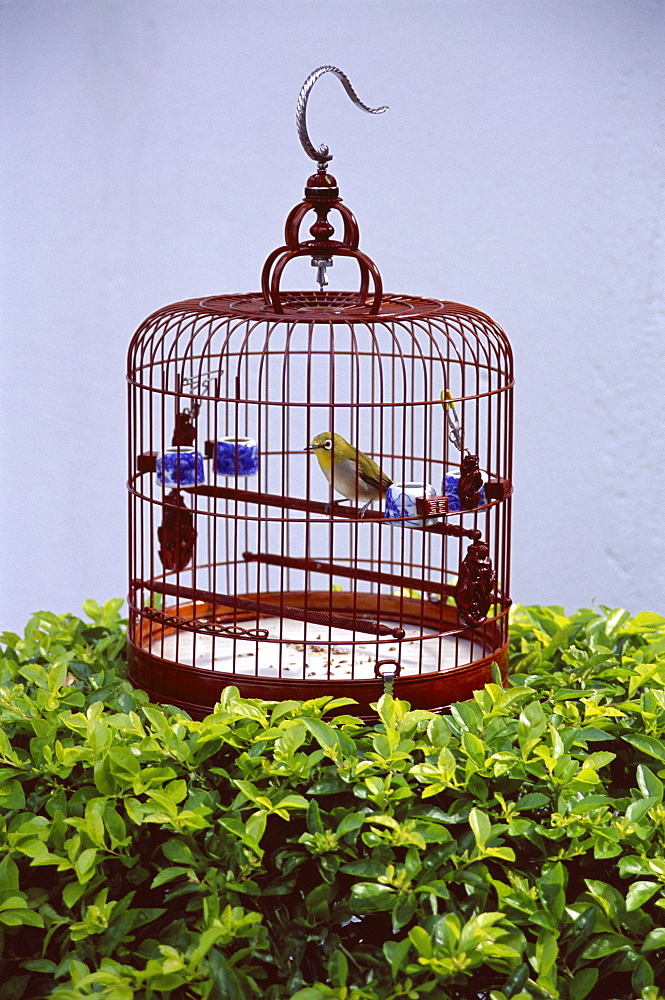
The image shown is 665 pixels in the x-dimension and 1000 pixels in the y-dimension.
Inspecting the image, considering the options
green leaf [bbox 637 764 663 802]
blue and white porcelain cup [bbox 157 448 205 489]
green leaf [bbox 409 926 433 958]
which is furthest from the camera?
blue and white porcelain cup [bbox 157 448 205 489]

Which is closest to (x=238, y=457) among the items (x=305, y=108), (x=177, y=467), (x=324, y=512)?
(x=177, y=467)

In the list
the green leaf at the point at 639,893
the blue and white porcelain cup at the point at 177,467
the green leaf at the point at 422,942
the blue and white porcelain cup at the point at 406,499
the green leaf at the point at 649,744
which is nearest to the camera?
the green leaf at the point at 422,942

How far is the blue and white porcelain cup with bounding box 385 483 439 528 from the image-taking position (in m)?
2.81

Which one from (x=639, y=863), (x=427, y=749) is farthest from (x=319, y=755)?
(x=639, y=863)

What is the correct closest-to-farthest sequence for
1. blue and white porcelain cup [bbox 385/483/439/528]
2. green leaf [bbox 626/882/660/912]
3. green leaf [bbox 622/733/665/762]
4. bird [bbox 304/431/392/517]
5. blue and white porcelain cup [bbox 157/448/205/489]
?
green leaf [bbox 626/882/660/912] → green leaf [bbox 622/733/665/762] → blue and white porcelain cup [bbox 385/483/439/528] → bird [bbox 304/431/392/517] → blue and white porcelain cup [bbox 157/448/205/489]

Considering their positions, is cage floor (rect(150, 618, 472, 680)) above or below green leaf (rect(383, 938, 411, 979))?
above

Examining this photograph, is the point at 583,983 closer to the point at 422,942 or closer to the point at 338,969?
the point at 422,942

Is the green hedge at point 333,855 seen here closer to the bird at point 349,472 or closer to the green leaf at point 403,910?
the green leaf at point 403,910

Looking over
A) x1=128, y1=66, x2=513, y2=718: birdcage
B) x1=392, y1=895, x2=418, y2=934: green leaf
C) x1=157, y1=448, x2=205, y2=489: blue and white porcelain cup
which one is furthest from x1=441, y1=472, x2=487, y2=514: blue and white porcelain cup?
x1=392, y1=895, x2=418, y2=934: green leaf

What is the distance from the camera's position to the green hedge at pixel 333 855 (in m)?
2.20

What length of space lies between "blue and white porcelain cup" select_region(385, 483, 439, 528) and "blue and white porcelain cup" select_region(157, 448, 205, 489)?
0.52 m

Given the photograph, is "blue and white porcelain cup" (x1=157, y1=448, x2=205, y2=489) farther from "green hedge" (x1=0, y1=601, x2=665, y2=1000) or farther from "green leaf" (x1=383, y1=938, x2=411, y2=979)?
"green leaf" (x1=383, y1=938, x2=411, y2=979)

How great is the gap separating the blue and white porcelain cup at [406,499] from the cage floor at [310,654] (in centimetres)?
33

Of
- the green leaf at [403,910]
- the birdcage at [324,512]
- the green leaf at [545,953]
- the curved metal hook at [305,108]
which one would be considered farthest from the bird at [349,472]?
the green leaf at [545,953]
